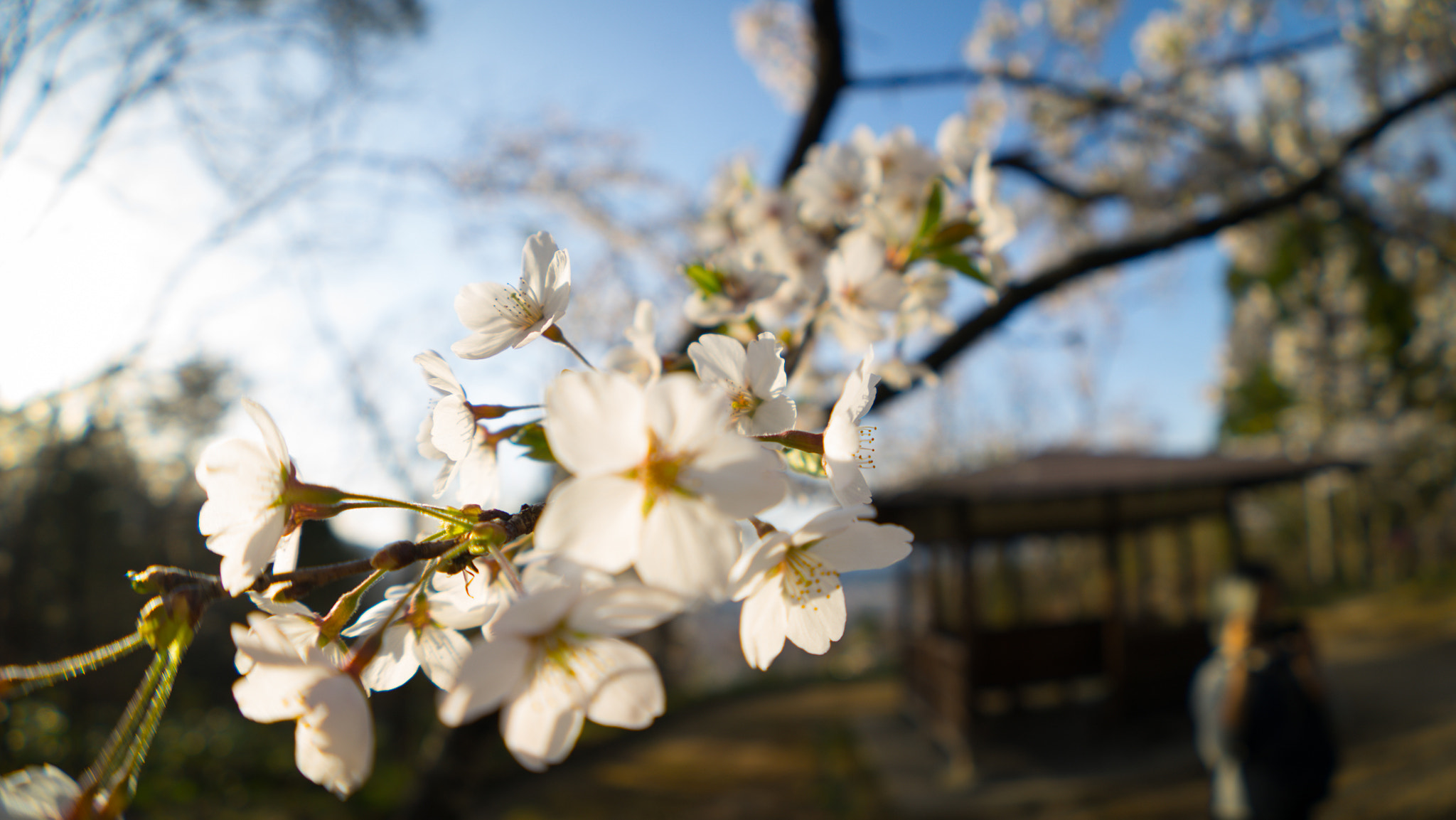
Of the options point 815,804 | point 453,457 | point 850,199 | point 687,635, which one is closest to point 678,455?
point 453,457

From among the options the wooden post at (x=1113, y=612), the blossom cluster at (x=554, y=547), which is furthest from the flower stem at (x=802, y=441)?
the wooden post at (x=1113, y=612)

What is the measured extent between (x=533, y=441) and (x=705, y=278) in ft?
1.45

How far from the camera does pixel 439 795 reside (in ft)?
7.06

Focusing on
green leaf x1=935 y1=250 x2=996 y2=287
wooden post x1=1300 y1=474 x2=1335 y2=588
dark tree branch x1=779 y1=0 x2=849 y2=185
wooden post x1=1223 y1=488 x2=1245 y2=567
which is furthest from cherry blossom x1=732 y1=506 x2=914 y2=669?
wooden post x1=1300 y1=474 x2=1335 y2=588

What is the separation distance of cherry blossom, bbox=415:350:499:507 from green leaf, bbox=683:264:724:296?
41 cm

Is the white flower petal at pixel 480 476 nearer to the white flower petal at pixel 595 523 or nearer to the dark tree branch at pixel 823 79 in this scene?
the white flower petal at pixel 595 523

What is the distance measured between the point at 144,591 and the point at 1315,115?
7.75 m

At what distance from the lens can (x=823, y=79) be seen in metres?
2.11

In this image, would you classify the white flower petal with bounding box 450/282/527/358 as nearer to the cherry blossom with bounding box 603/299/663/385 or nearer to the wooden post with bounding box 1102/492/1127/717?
the cherry blossom with bounding box 603/299/663/385

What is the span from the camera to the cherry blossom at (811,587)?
0.50 metres

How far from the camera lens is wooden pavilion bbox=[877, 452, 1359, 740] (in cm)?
545

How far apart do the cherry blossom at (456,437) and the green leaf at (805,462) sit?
0.23m

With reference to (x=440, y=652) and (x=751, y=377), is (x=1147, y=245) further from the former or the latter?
(x=440, y=652)

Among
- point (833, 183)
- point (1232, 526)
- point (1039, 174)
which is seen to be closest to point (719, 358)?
point (833, 183)
